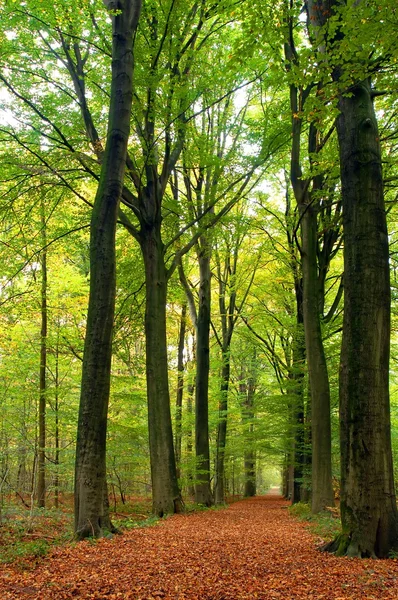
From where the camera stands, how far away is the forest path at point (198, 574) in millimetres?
3219

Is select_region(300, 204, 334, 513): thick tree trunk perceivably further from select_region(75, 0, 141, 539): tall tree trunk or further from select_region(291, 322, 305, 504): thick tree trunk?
select_region(75, 0, 141, 539): tall tree trunk

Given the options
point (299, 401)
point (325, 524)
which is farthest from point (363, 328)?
point (299, 401)

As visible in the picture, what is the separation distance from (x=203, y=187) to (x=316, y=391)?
8.02 m

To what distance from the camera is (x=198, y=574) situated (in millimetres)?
3771

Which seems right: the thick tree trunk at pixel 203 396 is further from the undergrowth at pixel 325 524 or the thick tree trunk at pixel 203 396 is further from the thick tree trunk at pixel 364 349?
the thick tree trunk at pixel 364 349

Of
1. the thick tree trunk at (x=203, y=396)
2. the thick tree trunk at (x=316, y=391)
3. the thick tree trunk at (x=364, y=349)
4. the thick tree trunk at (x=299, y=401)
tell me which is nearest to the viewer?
the thick tree trunk at (x=364, y=349)

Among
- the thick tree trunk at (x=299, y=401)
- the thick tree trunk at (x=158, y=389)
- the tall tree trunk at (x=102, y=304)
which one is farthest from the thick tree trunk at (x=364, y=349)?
the thick tree trunk at (x=299, y=401)

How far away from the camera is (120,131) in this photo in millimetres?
6645

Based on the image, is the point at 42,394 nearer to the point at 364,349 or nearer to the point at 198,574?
the point at 198,574

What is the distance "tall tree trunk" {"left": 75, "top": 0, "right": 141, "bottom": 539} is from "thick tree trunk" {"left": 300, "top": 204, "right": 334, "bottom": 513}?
16.5ft

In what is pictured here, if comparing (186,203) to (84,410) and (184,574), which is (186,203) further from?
(184,574)

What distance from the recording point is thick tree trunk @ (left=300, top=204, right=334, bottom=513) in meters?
8.88

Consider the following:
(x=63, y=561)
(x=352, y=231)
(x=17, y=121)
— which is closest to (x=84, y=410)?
(x=63, y=561)

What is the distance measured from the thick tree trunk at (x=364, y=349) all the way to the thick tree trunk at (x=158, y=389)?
5166 mm
